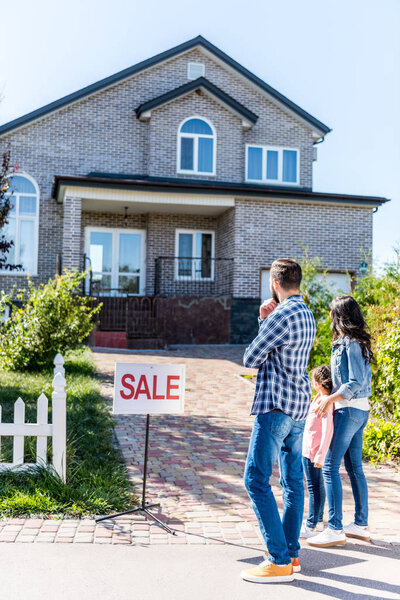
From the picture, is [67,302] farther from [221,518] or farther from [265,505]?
[265,505]

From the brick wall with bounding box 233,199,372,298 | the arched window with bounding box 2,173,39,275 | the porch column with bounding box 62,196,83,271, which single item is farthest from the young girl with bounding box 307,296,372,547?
the arched window with bounding box 2,173,39,275

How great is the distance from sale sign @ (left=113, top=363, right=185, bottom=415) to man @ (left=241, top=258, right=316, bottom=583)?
1.29 m

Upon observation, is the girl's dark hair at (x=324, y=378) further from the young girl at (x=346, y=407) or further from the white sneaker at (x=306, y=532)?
the white sneaker at (x=306, y=532)

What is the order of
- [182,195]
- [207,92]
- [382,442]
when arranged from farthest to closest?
[207,92]
[182,195]
[382,442]

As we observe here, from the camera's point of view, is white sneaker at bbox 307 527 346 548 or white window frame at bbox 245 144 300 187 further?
white window frame at bbox 245 144 300 187

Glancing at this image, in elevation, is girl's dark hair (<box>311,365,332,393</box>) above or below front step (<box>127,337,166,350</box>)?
above

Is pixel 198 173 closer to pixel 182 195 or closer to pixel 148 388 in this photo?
pixel 182 195

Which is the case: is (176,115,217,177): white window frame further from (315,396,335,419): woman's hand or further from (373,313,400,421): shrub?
(315,396,335,419): woman's hand

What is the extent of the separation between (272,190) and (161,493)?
14.1 meters

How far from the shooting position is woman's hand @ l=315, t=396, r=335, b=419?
4.48 meters

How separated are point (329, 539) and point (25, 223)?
690 inches

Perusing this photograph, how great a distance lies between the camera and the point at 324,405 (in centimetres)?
450

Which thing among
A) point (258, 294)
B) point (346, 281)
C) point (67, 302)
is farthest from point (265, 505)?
point (346, 281)

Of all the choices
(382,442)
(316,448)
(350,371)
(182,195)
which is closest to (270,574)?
(316,448)
